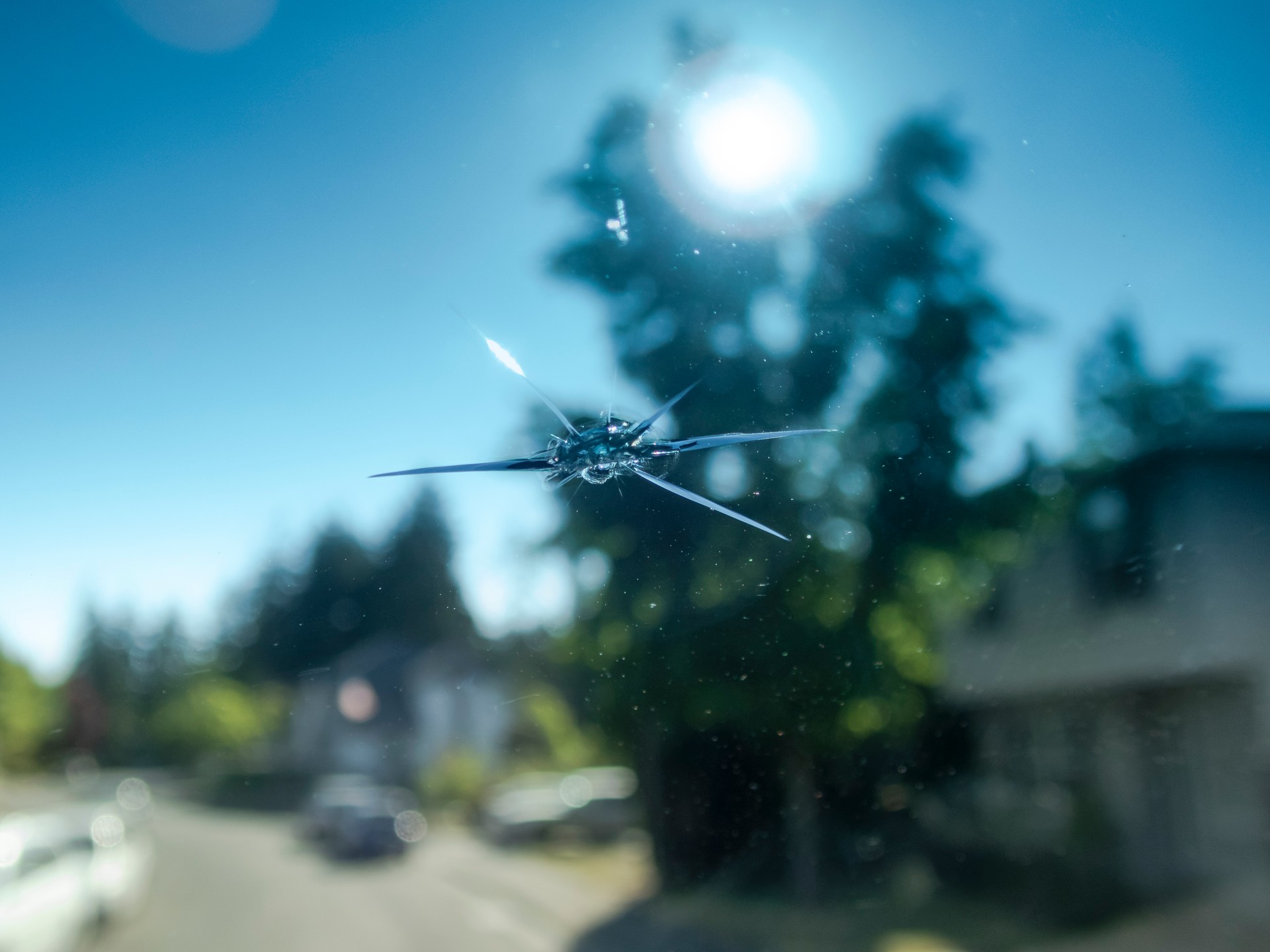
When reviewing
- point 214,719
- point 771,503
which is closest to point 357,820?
point 214,719

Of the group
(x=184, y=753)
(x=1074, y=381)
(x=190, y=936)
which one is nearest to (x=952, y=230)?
(x=1074, y=381)

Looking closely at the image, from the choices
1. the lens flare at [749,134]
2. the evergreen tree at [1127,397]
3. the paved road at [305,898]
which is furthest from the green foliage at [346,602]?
the evergreen tree at [1127,397]

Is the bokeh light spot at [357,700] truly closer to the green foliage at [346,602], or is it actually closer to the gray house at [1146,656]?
the green foliage at [346,602]

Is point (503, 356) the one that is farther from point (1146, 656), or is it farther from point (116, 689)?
point (1146, 656)

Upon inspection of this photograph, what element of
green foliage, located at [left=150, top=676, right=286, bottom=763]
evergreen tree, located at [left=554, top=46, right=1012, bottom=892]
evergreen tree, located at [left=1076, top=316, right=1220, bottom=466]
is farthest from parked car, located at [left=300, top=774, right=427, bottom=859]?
evergreen tree, located at [left=1076, top=316, right=1220, bottom=466]

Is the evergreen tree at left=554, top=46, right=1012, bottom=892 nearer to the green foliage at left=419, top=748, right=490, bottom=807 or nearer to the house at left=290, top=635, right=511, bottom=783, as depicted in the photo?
the house at left=290, top=635, right=511, bottom=783

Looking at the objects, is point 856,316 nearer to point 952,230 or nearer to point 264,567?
point 952,230
